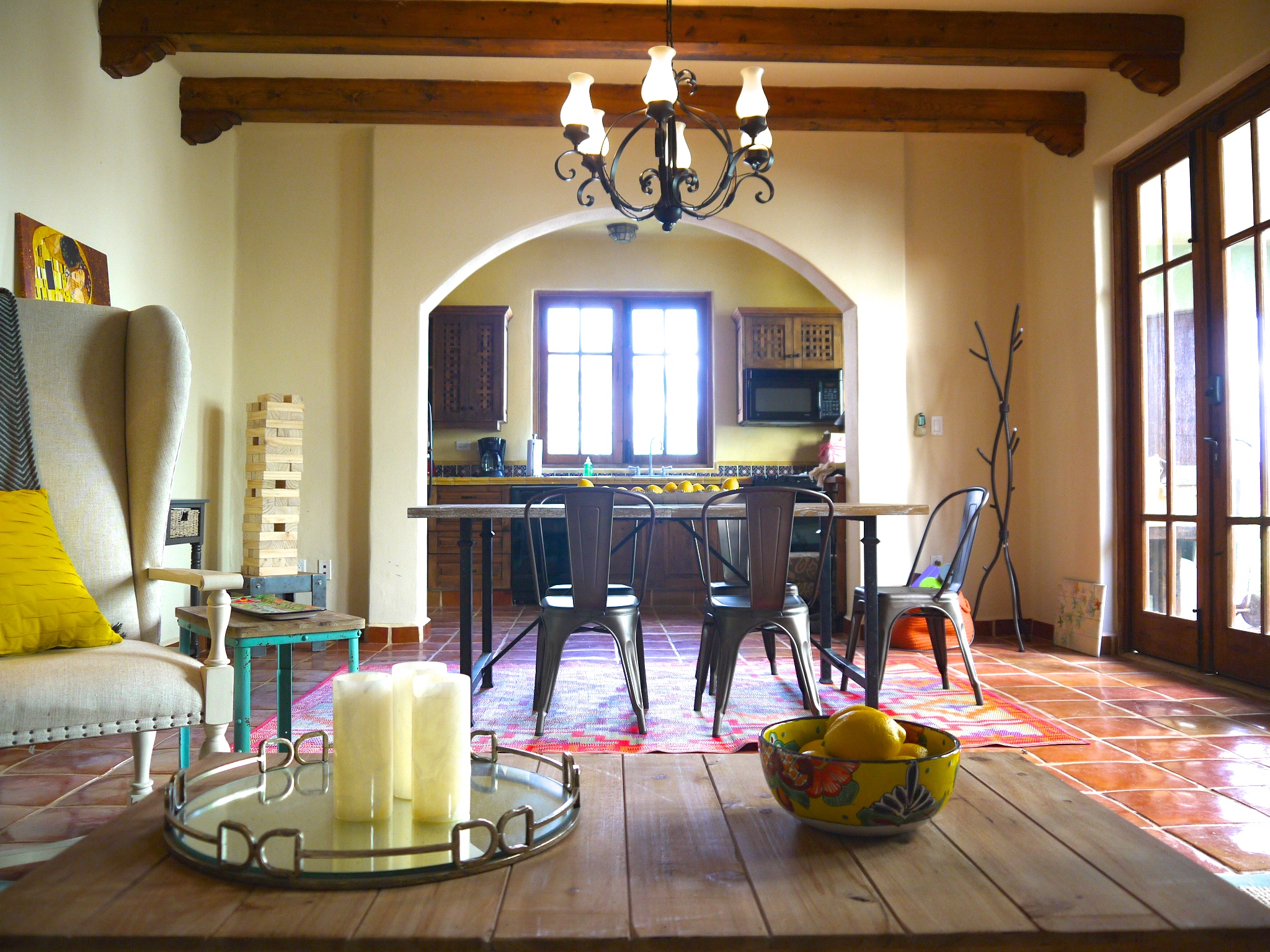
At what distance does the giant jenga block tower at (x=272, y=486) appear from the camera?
14.7 ft

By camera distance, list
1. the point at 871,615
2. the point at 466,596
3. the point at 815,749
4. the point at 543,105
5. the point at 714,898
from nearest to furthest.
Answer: the point at 714,898 → the point at 815,749 → the point at 871,615 → the point at 466,596 → the point at 543,105

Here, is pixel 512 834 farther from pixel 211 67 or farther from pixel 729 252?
pixel 729 252

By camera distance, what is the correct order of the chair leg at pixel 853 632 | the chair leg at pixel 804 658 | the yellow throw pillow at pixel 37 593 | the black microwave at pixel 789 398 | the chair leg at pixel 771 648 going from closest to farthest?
the yellow throw pillow at pixel 37 593
the chair leg at pixel 804 658
the chair leg at pixel 853 632
the chair leg at pixel 771 648
the black microwave at pixel 789 398

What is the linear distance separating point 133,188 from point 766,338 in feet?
15.3

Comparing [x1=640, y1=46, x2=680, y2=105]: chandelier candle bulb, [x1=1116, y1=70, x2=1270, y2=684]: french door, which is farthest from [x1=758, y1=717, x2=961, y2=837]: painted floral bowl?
[x1=1116, y1=70, x2=1270, y2=684]: french door

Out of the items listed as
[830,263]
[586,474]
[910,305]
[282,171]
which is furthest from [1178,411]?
[282,171]

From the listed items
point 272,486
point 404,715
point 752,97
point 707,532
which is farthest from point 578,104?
point 404,715

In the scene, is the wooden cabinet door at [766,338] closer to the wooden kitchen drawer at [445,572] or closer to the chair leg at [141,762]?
the wooden kitchen drawer at [445,572]

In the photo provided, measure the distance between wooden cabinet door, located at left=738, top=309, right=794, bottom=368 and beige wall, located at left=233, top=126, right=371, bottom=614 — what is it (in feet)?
10.8

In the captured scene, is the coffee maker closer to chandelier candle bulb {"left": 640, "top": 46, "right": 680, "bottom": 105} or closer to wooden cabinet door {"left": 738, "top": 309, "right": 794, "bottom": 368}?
wooden cabinet door {"left": 738, "top": 309, "right": 794, "bottom": 368}

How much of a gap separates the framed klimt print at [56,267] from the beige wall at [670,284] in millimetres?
3833

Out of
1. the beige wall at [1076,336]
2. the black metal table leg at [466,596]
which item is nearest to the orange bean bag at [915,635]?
the beige wall at [1076,336]

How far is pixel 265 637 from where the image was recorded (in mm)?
2279

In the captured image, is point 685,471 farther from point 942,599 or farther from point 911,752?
point 911,752
